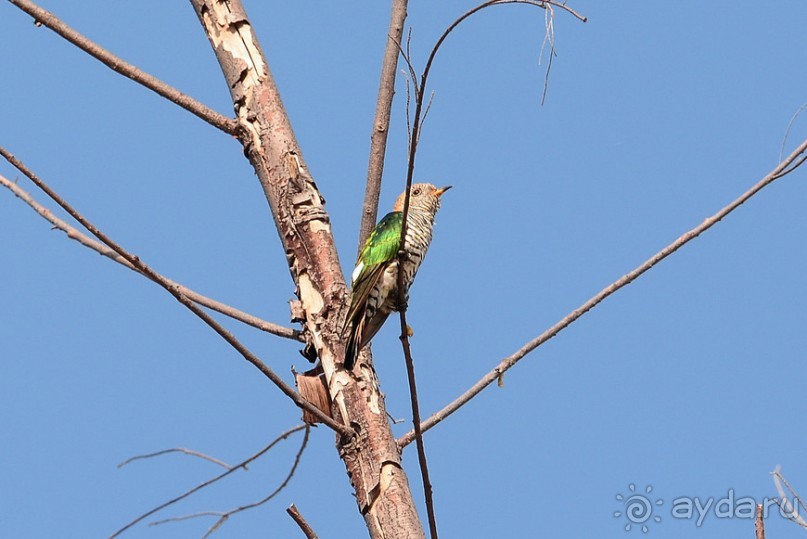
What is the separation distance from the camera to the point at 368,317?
5035mm

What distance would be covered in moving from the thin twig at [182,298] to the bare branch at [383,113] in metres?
1.30

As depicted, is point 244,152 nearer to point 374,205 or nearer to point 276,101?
point 276,101

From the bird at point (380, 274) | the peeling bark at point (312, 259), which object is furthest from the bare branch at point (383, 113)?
the peeling bark at point (312, 259)

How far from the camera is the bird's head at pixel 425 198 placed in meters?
6.57

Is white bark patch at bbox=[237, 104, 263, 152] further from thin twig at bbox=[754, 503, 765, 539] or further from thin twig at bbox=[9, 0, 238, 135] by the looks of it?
thin twig at bbox=[754, 503, 765, 539]

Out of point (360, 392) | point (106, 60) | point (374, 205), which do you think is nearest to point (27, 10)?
point (106, 60)

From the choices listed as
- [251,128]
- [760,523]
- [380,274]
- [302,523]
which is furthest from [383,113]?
[760,523]

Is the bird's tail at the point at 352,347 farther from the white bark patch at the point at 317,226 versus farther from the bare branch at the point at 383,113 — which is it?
the bare branch at the point at 383,113

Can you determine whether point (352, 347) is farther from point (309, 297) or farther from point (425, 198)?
point (425, 198)

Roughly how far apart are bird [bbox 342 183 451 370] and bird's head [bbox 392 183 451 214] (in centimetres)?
8

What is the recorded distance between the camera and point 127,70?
16.9 feet

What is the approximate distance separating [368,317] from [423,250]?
3.99 feet

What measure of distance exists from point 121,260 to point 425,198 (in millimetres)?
2635

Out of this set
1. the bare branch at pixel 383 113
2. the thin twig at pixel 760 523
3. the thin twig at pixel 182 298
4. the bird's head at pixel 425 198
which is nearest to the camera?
the thin twig at pixel 760 523
